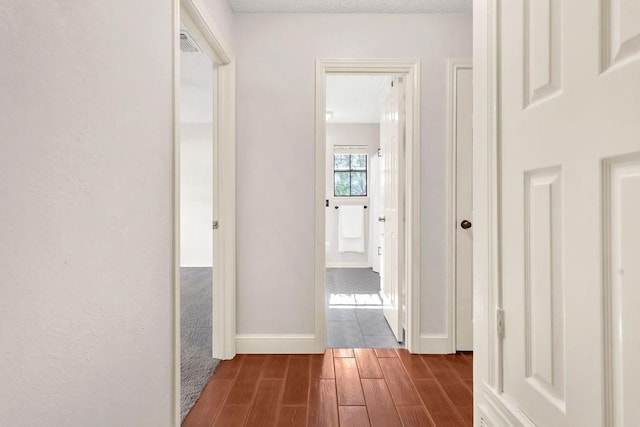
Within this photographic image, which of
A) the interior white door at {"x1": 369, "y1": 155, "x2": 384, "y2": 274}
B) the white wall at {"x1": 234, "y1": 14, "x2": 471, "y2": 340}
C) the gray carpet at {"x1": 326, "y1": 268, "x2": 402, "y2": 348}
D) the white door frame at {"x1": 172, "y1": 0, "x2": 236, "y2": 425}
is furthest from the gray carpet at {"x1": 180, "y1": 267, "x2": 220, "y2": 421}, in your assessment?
the interior white door at {"x1": 369, "y1": 155, "x2": 384, "y2": 274}

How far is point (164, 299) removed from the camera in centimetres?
145

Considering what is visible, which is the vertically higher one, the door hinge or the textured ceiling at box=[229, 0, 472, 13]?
the textured ceiling at box=[229, 0, 472, 13]

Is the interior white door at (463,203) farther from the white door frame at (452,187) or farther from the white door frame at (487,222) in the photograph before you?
the white door frame at (487,222)

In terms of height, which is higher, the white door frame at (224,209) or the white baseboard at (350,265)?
the white door frame at (224,209)

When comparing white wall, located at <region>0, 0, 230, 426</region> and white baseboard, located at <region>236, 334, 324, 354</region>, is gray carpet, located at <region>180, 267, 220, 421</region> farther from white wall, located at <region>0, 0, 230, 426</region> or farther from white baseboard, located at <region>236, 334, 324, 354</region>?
white wall, located at <region>0, 0, 230, 426</region>

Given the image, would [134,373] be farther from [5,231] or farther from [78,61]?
[78,61]

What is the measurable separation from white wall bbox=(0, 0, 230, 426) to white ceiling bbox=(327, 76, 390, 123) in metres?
2.87

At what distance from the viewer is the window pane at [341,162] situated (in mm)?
6477

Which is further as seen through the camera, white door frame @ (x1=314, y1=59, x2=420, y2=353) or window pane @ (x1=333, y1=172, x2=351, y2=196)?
window pane @ (x1=333, y1=172, x2=351, y2=196)

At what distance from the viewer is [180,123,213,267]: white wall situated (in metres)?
6.74

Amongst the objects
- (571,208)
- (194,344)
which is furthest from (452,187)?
(194,344)

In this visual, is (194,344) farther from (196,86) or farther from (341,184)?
(341,184)

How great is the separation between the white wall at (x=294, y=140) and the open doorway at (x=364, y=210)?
26cm

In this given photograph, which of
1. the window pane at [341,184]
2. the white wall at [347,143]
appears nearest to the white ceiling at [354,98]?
the white wall at [347,143]
